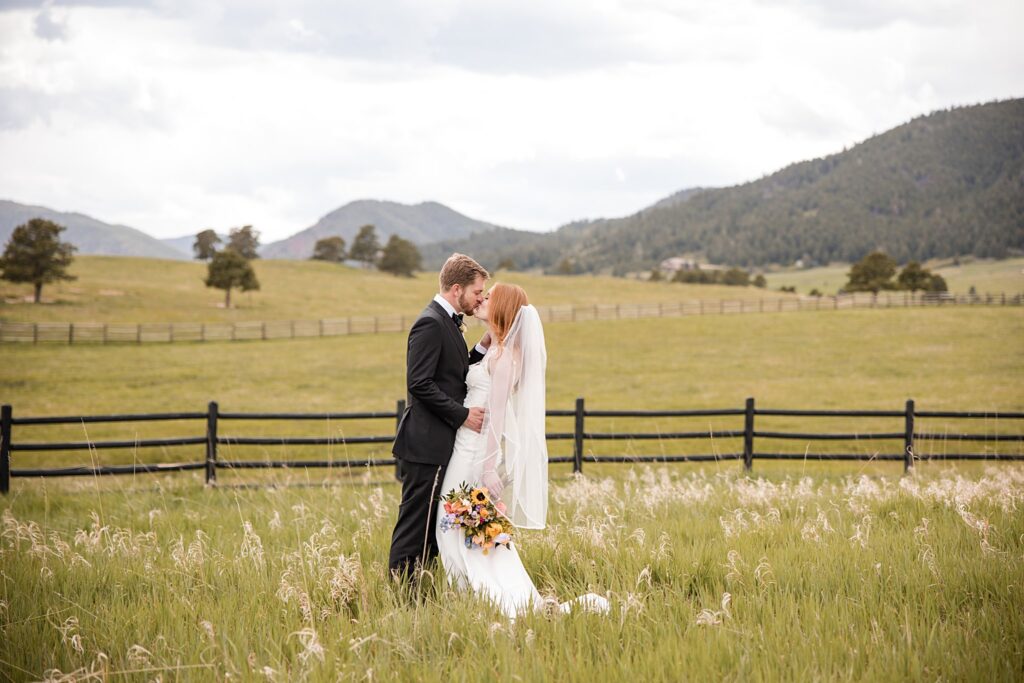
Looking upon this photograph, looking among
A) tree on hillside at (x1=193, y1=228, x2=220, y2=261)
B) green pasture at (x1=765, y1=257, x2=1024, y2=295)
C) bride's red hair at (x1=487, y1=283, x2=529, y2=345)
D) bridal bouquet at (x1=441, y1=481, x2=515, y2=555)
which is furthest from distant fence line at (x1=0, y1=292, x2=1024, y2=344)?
green pasture at (x1=765, y1=257, x2=1024, y2=295)

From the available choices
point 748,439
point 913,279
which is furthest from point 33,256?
point 913,279

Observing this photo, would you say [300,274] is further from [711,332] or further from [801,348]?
[801,348]

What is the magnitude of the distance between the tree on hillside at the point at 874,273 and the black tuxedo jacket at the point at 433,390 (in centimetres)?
8746

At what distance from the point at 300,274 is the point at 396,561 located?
290 ft

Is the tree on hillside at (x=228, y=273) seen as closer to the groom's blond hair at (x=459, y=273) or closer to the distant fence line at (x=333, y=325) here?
the distant fence line at (x=333, y=325)

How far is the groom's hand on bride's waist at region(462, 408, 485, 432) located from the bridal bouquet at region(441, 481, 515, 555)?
1.44ft

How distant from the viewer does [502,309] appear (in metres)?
5.20

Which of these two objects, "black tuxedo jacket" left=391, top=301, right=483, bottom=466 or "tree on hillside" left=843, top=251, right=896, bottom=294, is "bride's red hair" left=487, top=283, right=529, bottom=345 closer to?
"black tuxedo jacket" left=391, top=301, right=483, bottom=466

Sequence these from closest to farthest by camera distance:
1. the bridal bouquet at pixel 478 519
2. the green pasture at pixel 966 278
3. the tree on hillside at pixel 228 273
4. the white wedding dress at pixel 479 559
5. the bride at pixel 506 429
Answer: the white wedding dress at pixel 479 559
the bridal bouquet at pixel 478 519
the bride at pixel 506 429
the tree on hillside at pixel 228 273
the green pasture at pixel 966 278

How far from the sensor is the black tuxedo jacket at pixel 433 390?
199 inches

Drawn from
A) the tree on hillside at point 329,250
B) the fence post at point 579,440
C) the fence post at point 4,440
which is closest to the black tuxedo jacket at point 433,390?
the fence post at point 579,440

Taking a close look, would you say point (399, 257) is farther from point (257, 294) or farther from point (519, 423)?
point (519, 423)

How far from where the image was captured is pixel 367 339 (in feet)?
155

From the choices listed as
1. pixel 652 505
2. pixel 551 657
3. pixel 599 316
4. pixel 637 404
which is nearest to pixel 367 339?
pixel 599 316
